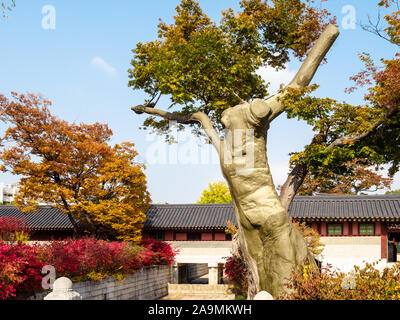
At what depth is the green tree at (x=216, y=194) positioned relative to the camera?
45719mm

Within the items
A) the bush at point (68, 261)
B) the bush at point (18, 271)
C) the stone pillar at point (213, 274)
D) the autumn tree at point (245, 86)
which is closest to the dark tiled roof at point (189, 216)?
the stone pillar at point (213, 274)

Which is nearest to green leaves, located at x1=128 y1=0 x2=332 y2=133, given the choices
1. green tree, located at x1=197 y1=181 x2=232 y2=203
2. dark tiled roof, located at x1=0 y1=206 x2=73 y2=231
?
dark tiled roof, located at x1=0 y1=206 x2=73 y2=231

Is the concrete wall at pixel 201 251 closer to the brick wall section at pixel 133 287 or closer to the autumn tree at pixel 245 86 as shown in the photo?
the brick wall section at pixel 133 287

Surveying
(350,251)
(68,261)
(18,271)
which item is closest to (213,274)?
(350,251)

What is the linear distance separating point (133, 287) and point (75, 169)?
638 cm

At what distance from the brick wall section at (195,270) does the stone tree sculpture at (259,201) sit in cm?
1959

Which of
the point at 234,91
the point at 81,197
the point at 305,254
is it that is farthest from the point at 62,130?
the point at 305,254

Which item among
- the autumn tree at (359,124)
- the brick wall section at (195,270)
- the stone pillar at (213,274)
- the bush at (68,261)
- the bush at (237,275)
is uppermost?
the autumn tree at (359,124)

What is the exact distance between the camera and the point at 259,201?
9.11m

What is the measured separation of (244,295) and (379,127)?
9.44 metres

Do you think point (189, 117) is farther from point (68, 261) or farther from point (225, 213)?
point (225, 213)

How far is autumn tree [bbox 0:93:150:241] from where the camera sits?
747 inches
